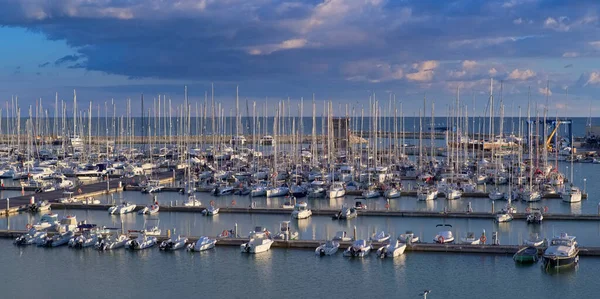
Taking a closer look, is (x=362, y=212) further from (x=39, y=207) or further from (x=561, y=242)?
(x=39, y=207)

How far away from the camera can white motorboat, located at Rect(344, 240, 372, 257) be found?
32844 millimetres

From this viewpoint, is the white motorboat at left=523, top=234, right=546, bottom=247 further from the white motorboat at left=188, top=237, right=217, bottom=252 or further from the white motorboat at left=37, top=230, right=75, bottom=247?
the white motorboat at left=37, top=230, right=75, bottom=247

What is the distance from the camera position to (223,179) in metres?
62.9

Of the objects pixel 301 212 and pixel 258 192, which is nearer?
pixel 301 212

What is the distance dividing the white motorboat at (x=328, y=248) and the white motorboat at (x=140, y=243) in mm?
7493

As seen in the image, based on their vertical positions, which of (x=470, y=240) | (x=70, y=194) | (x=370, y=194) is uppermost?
(x=70, y=194)

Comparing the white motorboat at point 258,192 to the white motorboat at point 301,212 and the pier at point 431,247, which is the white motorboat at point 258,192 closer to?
the white motorboat at point 301,212

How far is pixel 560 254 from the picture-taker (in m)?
30.6

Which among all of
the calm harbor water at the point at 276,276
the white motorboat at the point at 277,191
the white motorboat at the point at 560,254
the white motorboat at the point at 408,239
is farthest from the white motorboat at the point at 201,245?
the white motorboat at the point at 277,191

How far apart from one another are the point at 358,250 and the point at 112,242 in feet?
35.8

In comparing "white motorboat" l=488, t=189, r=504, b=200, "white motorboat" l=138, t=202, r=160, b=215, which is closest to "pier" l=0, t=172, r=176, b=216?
"white motorboat" l=138, t=202, r=160, b=215

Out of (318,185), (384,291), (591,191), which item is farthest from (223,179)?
(384,291)

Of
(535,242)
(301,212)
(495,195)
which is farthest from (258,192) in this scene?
(535,242)

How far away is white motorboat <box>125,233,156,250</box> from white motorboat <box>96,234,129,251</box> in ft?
0.98
